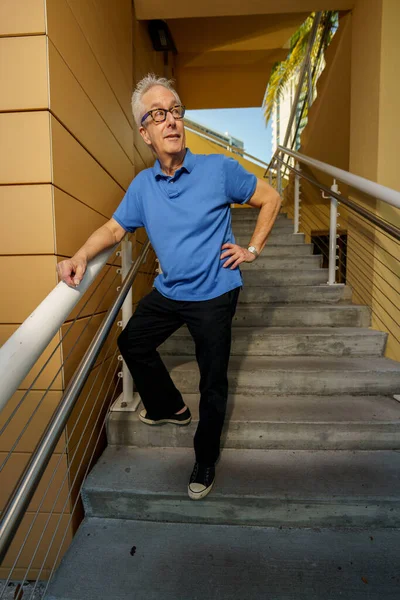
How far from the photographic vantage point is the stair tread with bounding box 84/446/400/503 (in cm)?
134

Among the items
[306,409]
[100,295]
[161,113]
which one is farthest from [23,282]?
[306,409]

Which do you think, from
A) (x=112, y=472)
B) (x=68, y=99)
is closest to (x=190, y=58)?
(x=68, y=99)

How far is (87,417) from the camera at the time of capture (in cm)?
170

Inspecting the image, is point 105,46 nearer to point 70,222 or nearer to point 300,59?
point 70,222

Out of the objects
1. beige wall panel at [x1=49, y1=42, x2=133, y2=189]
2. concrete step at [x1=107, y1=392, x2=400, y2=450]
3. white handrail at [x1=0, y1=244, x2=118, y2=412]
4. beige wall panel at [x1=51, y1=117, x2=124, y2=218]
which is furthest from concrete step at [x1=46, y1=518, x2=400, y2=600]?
beige wall panel at [x1=49, y1=42, x2=133, y2=189]

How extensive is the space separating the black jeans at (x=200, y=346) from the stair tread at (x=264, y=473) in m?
0.17

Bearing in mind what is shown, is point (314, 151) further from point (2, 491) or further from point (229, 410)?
point (2, 491)

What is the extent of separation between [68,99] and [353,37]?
2797 mm

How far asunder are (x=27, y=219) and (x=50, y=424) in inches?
33.1

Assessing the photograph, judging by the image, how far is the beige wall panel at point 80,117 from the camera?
1369 millimetres

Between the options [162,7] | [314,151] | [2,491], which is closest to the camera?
[2,491]

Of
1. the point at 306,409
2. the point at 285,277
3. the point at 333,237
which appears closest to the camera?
the point at 306,409

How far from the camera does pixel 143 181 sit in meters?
1.38

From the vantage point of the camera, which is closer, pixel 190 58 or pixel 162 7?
pixel 162 7
